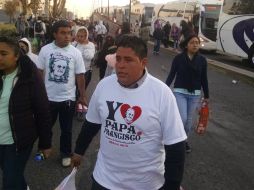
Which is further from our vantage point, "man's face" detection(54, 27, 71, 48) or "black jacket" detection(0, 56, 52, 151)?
"man's face" detection(54, 27, 71, 48)

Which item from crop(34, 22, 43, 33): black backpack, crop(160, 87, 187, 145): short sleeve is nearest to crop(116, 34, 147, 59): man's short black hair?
crop(160, 87, 187, 145): short sleeve

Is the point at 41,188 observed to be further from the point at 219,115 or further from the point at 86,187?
the point at 219,115

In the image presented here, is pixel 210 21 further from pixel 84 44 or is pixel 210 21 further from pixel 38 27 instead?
pixel 84 44

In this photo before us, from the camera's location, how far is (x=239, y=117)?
29.7 ft

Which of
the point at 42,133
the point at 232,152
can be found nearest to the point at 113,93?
the point at 42,133

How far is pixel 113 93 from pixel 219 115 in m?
6.75

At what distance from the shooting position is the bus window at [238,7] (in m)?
18.7

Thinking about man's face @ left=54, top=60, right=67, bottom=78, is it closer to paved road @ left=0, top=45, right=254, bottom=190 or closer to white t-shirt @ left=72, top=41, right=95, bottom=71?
paved road @ left=0, top=45, right=254, bottom=190

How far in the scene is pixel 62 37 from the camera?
16.6ft

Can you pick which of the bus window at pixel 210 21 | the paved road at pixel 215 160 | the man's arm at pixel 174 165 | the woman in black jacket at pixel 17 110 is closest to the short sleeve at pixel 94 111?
the man's arm at pixel 174 165

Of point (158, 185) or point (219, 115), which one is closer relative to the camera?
point (158, 185)

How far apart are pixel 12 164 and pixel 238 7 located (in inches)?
A: 700

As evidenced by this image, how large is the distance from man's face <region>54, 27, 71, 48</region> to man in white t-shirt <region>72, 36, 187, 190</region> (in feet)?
7.83

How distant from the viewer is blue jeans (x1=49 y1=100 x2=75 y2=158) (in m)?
5.18
